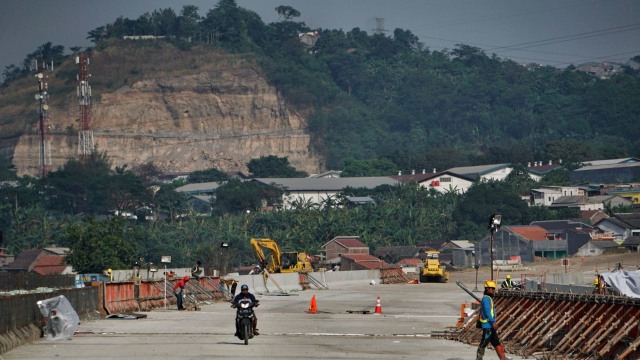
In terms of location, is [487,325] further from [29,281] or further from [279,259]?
[279,259]

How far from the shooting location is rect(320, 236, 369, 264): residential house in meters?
133

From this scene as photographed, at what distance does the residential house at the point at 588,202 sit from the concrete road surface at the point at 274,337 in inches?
4555

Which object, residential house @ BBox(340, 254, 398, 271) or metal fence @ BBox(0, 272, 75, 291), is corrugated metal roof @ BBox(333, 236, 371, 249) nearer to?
residential house @ BBox(340, 254, 398, 271)

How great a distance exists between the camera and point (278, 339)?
3459 centimetres

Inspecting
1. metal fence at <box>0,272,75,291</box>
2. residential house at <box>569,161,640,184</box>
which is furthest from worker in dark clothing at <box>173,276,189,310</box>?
residential house at <box>569,161,640,184</box>

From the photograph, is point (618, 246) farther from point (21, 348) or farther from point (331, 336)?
point (21, 348)

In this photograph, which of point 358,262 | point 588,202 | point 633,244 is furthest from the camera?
point 588,202

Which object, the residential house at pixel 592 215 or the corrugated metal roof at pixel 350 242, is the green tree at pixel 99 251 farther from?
the residential house at pixel 592 215

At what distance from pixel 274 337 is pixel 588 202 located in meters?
138

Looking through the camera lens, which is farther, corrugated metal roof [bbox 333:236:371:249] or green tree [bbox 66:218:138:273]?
corrugated metal roof [bbox 333:236:371:249]

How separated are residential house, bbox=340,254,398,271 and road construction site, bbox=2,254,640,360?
69.7 m

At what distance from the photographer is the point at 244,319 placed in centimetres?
3231

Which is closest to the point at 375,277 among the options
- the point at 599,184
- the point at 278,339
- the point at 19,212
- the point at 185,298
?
the point at 185,298

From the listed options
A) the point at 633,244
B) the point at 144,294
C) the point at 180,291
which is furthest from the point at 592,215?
the point at 144,294
